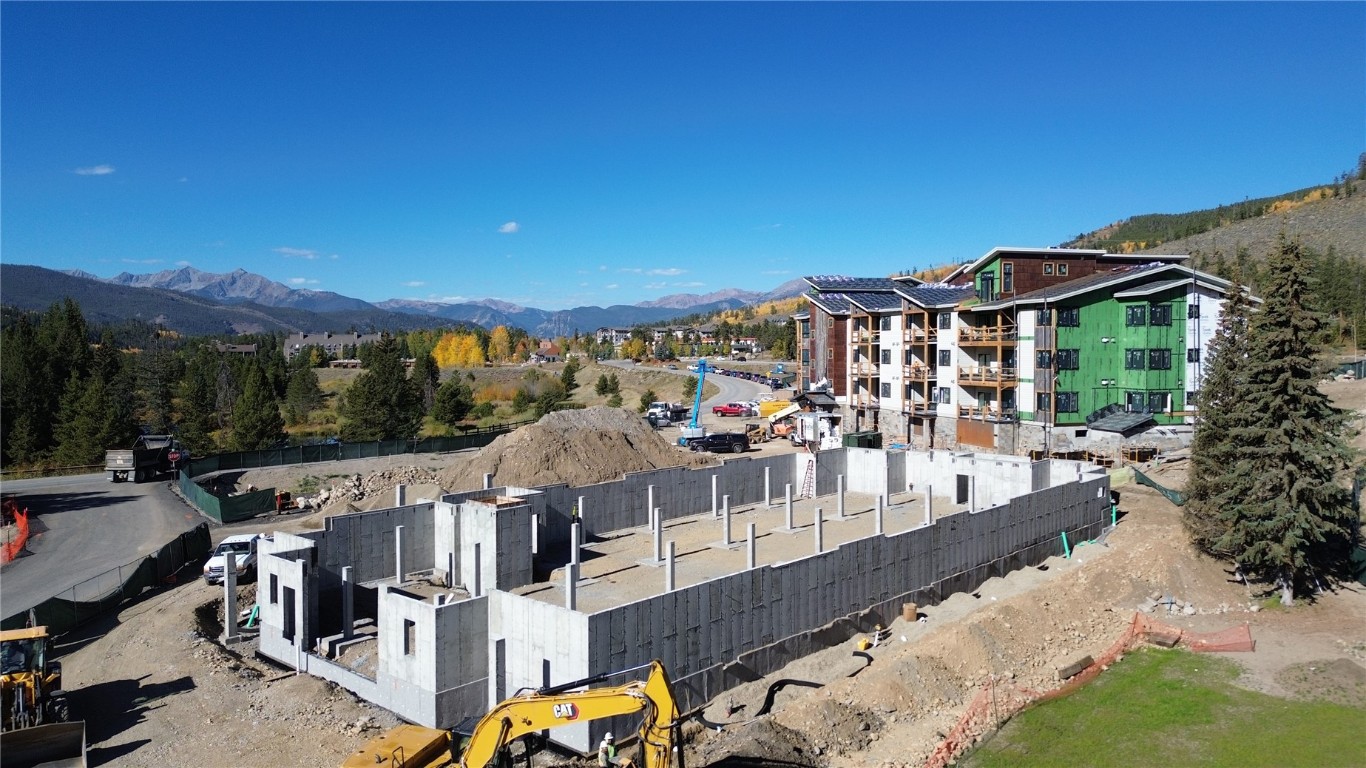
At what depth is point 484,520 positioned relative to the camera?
2141 cm

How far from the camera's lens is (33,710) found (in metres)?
15.4

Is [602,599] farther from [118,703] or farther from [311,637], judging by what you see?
[118,703]

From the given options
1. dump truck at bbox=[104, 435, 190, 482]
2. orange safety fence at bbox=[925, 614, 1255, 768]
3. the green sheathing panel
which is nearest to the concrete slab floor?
orange safety fence at bbox=[925, 614, 1255, 768]

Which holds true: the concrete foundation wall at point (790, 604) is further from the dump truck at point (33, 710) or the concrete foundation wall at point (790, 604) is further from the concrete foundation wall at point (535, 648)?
the dump truck at point (33, 710)

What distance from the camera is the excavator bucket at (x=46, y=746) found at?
47.8ft

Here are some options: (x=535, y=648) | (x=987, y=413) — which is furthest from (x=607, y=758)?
(x=987, y=413)

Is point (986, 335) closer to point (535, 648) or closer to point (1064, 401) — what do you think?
point (1064, 401)

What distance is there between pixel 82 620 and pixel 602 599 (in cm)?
1427

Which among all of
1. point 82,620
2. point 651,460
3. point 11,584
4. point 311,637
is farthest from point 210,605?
point 651,460

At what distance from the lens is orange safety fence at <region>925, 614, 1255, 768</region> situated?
15.5 metres

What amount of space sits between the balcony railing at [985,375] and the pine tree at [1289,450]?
796 inches

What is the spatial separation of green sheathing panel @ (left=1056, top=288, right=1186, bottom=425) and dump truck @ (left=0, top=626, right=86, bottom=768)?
39980 millimetres

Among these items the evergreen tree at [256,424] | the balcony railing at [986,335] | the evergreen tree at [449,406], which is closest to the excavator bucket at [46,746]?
the evergreen tree at [256,424]

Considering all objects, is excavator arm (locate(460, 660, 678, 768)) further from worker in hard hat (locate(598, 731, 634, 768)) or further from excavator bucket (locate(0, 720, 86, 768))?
excavator bucket (locate(0, 720, 86, 768))
